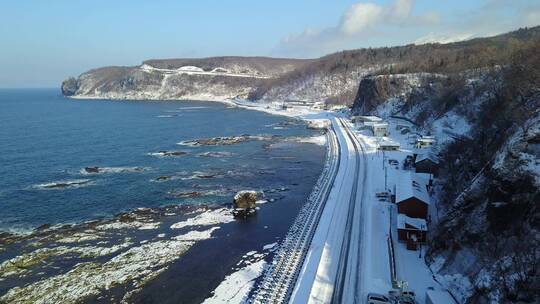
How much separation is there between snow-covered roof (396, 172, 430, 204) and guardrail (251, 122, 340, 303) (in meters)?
7.48

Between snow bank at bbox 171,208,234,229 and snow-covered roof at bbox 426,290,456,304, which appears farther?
snow bank at bbox 171,208,234,229

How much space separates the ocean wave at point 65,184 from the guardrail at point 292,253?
28127 millimetres

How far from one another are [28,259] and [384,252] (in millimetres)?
26362

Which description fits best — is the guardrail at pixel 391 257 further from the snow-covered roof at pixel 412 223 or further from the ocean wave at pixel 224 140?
the ocean wave at pixel 224 140

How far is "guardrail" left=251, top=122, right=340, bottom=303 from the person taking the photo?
22.4 meters

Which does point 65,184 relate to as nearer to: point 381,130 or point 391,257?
point 391,257

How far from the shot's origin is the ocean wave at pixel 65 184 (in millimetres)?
44425

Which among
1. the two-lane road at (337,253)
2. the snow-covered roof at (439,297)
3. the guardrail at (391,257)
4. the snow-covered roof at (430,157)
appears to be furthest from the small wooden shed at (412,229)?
the snow-covered roof at (430,157)

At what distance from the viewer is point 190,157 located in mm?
61406

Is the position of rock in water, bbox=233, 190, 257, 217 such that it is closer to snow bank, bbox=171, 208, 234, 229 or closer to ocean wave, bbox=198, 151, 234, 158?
snow bank, bbox=171, 208, 234, 229

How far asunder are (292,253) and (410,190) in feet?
39.7

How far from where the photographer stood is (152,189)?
44.1m

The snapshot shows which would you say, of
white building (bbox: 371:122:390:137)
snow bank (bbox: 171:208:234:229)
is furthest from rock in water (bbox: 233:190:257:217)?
white building (bbox: 371:122:390:137)

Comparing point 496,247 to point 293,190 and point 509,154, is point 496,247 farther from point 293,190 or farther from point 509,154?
point 293,190
